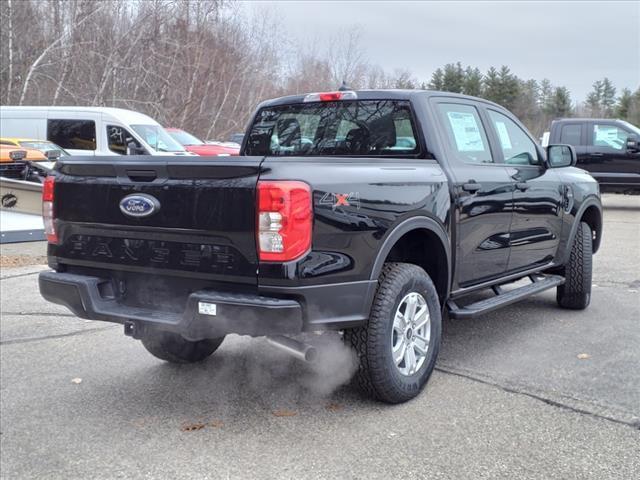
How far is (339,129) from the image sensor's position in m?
4.88

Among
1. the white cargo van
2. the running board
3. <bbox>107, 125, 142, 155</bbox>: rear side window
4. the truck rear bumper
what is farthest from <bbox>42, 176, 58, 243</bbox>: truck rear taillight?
Result: <bbox>107, 125, 142, 155</bbox>: rear side window

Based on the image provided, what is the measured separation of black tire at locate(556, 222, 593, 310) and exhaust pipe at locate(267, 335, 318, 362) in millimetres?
3205

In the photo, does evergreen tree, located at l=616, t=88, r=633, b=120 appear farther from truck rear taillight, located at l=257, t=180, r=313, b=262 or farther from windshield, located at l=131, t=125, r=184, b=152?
truck rear taillight, located at l=257, t=180, r=313, b=262

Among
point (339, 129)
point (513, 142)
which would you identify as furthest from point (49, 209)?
Answer: point (513, 142)

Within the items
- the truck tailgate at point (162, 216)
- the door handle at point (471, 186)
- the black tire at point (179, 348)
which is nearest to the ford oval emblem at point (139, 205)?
the truck tailgate at point (162, 216)

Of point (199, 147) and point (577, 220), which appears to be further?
point (199, 147)

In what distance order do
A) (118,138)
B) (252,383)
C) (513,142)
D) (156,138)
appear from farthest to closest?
(156,138)
(118,138)
(513,142)
(252,383)

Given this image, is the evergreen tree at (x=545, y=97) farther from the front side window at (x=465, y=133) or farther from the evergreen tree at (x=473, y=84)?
the front side window at (x=465, y=133)

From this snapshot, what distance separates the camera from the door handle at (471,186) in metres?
4.59

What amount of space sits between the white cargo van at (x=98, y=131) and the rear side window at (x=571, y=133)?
852 centimetres

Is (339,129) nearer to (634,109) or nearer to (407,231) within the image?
(407,231)

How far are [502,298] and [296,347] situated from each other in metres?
1.88

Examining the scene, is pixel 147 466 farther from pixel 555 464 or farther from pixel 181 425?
pixel 555 464

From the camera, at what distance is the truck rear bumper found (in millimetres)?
3350
